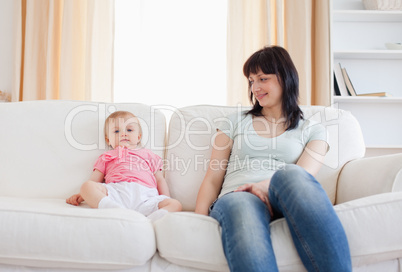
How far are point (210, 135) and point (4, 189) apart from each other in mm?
948

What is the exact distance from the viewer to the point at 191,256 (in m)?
1.11

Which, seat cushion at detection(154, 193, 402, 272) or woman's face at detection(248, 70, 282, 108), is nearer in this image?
seat cushion at detection(154, 193, 402, 272)

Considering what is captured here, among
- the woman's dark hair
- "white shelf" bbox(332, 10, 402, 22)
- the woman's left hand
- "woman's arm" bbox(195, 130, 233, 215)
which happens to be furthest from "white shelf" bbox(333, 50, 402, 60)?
the woman's left hand

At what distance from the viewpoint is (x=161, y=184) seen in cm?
172

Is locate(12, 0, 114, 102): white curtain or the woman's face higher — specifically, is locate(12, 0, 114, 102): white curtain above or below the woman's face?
above

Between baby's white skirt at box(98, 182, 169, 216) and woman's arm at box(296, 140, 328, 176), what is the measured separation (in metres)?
0.58

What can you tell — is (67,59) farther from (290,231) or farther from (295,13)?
(290,231)

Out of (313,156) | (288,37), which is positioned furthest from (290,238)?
(288,37)

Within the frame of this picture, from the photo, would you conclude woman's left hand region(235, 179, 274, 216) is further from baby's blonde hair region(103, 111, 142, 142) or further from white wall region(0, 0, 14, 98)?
white wall region(0, 0, 14, 98)

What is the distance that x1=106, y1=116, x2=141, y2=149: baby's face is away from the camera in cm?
175

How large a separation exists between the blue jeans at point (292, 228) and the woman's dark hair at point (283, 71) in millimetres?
485

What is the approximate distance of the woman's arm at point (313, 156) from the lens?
1449 mm

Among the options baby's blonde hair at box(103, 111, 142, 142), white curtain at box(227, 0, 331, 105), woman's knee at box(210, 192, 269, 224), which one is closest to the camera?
woman's knee at box(210, 192, 269, 224)

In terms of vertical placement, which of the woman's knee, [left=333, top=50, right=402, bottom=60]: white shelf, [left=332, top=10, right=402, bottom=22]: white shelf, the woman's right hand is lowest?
the woman's right hand
